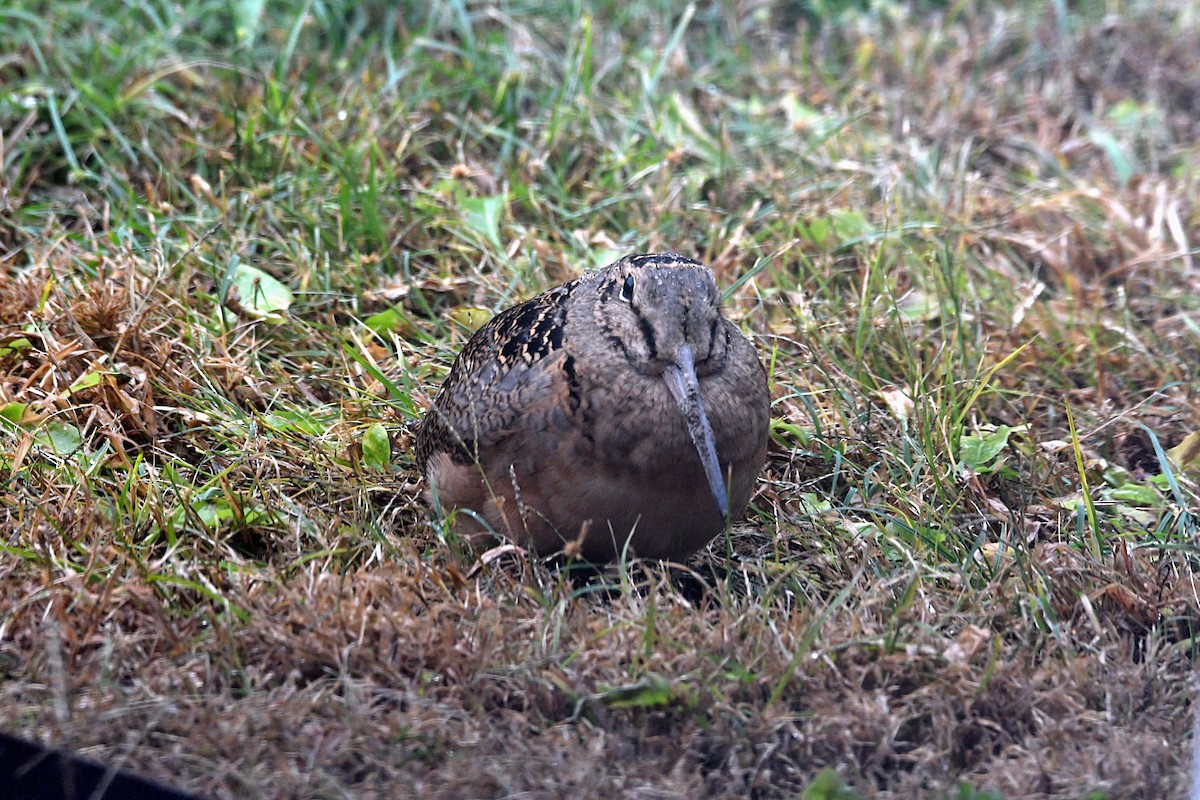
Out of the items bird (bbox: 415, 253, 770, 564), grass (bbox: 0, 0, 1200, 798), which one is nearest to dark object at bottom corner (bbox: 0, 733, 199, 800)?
grass (bbox: 0, 0, 1200, 798)

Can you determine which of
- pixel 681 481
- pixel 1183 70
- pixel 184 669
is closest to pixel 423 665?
pixel 184 669

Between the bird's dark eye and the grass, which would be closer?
the grass

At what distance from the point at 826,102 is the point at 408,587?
3449mm

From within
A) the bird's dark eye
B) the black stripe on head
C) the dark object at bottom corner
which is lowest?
the dark object at bottom corner

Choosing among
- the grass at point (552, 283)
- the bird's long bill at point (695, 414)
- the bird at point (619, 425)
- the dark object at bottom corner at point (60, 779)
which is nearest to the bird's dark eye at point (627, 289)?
the bird at point (619, 425)

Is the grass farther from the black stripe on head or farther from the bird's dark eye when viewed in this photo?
the bird's dark eye

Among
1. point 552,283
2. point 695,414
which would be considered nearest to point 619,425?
point 695,414

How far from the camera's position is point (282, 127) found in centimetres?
496

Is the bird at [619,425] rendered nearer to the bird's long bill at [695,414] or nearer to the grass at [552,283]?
the bird's long bill at [695,414]

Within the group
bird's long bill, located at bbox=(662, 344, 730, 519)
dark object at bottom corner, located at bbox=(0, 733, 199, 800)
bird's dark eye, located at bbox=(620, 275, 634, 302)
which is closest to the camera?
dark object at bottom corner, located at bbox=(0, 733, 199, 800)

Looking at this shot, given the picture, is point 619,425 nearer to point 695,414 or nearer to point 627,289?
point 695,414

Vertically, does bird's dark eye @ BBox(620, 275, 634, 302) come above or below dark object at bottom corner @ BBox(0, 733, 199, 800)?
above

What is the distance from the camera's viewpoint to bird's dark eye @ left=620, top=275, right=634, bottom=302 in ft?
10.4

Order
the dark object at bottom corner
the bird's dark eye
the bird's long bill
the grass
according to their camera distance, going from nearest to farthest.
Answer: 1. the dark object at bottom corner
2. the grass
3. the bird's long bill
4. the bird's dark eye
